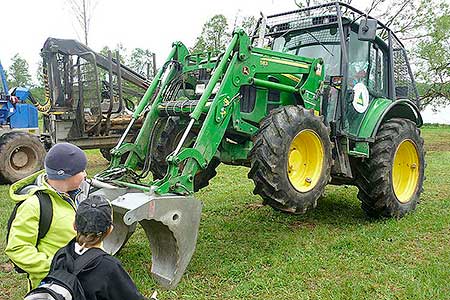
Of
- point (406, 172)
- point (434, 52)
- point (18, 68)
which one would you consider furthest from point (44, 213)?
point (18, 68)

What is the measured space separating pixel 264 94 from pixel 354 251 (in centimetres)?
183

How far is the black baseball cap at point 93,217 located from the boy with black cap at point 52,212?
352mm

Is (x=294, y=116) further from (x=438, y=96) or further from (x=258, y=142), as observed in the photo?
(x=438, y=96)

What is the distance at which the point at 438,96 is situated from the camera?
1986 cm

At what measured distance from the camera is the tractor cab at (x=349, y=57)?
5.50 meters

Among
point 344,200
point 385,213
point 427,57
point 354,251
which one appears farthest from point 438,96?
point 354,251

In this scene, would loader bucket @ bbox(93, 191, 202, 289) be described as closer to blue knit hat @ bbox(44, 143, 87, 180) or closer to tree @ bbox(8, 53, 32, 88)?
blue knit hat @ bbox(44, 143, 87, 180)

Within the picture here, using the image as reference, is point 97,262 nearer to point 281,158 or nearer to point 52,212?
point 52,212

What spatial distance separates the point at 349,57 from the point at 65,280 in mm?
4625

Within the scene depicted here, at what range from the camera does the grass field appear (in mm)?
3906

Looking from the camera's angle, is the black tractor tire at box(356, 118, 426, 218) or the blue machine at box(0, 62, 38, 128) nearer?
the black tractor tire at box(356, 118, 426, 218)

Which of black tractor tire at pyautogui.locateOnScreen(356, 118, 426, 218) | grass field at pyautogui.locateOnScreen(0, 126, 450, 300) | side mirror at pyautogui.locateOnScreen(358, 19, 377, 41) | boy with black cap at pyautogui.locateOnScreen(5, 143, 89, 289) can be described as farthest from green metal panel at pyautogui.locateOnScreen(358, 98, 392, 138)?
boy with black cap at pyautogui.locateOnScreen(5, 143, 89, 289)

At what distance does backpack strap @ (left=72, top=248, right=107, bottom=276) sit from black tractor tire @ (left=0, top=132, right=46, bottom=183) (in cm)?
780

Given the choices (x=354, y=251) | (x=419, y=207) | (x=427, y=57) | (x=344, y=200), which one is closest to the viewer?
(x=354, y=251)
